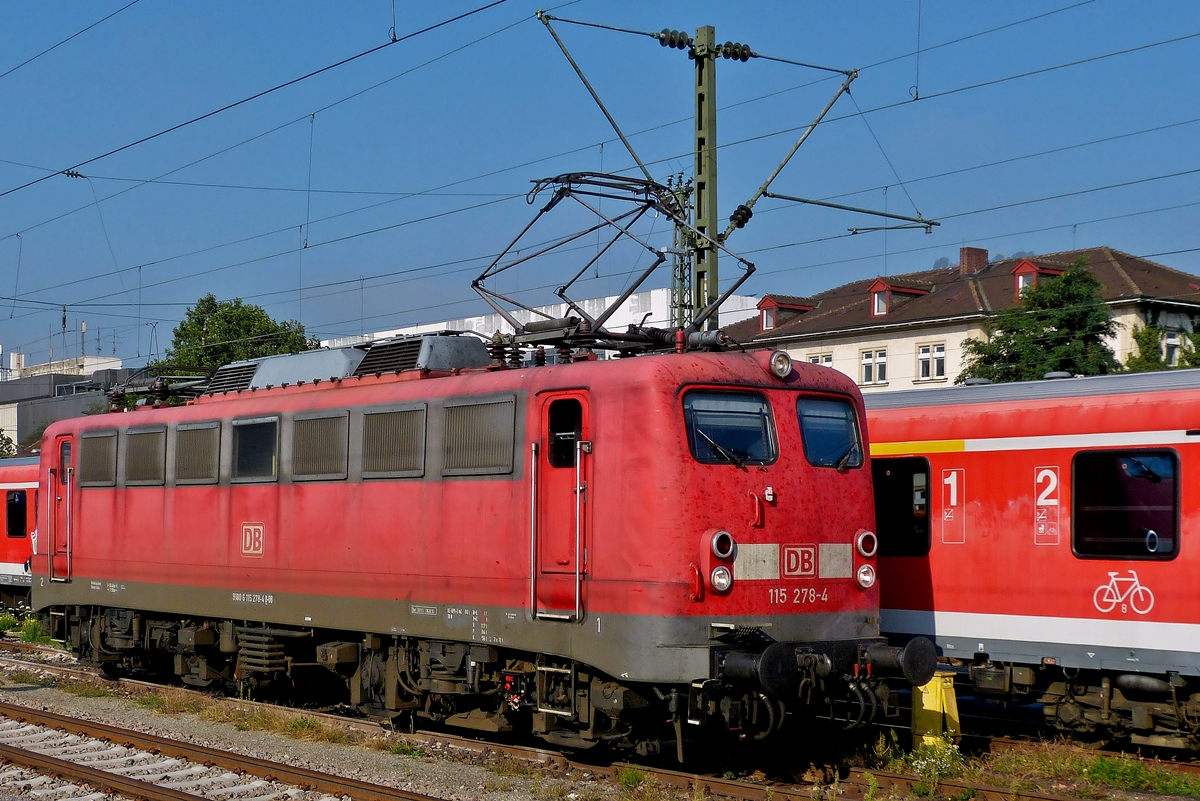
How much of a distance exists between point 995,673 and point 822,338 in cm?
4371

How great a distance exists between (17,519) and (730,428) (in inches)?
915

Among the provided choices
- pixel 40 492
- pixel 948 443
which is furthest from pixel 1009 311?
pixel 40 492

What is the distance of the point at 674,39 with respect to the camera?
18.1 m

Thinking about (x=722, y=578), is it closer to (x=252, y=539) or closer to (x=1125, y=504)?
(x=1125, y=504)

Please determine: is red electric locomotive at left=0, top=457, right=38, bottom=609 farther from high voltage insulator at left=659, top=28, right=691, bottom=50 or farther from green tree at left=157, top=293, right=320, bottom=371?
green tree at left=157, top=293, right=320, bottom=371

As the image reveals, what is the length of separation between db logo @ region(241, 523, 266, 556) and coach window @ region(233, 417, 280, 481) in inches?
20.9

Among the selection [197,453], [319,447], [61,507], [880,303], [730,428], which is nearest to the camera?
[730,428]

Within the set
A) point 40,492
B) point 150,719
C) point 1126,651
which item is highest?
point 40,492

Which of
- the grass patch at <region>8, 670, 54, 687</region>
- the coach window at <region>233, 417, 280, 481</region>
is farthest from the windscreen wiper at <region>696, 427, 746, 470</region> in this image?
the grass patch at <region>8, 670, 54, 687</region>

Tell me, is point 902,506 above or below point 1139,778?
above

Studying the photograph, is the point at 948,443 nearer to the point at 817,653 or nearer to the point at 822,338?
the point at 817,653

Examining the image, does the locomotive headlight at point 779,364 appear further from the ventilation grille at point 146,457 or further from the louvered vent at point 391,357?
the ventilation grille at point 146,457

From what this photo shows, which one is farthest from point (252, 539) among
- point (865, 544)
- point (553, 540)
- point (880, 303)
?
point (880, 303)

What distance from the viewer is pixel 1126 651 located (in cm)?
1193
